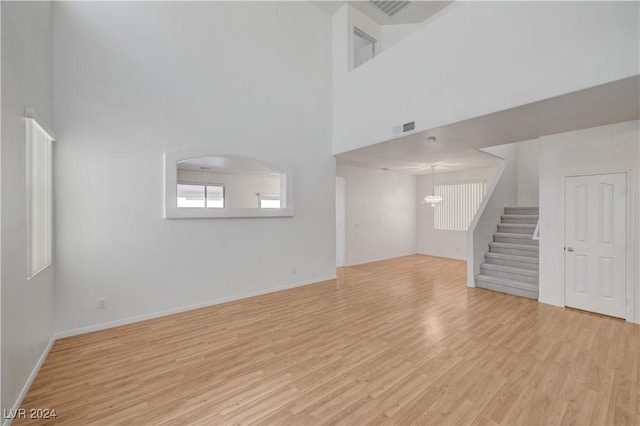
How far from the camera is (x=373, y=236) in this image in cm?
818

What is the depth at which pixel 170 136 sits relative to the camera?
3943mm

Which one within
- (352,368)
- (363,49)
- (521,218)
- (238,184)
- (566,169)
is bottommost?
(352,368)

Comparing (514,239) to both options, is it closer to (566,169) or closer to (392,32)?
(566,169)

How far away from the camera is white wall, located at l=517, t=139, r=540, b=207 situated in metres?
7.14

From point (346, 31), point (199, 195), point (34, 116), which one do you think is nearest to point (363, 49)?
point (346, 31)

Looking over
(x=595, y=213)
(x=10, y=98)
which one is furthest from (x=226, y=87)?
(x=595, y=213)

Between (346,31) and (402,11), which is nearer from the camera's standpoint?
(346,31)

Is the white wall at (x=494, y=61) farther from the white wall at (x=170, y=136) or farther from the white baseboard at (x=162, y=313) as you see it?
the white baseboard at (x=162, y=313)

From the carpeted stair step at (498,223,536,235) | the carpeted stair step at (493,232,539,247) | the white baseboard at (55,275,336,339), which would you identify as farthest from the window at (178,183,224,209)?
→ the carpeted stair step at (498,223,536,235)

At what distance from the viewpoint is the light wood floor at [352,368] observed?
6.52 feet

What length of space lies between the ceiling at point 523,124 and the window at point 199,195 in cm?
375

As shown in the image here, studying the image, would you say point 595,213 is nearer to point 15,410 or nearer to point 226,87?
point 226,87

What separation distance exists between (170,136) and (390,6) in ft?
17.9

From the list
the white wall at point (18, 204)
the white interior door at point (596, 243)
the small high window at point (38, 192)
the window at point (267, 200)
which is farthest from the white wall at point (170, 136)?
the white interior door at point (596, 243)
